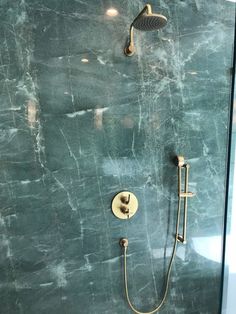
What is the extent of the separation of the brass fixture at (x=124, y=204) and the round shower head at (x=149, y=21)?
3.34ft

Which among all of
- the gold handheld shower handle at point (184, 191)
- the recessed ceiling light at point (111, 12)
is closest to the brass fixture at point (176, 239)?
the gold handheld shower handle at point (184, 191)

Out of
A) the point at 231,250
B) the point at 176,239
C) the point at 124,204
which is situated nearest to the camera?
the point at 124,204

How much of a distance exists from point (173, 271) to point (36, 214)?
1072 mm

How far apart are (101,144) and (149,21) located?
766 millimetres

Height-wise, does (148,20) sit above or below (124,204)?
above

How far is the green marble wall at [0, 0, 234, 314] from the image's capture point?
5.57 feet

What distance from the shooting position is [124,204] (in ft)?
6.19

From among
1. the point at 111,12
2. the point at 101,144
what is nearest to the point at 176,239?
the point at 101,144

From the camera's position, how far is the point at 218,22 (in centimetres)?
194

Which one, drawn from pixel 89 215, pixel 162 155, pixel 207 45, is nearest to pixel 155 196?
pixel 162 155

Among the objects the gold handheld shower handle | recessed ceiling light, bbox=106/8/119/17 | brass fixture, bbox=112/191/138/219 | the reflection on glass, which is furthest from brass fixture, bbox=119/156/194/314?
recessed ceiling light, bbox=106/8/119/17

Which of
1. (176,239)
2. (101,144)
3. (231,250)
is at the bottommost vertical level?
(231,250)

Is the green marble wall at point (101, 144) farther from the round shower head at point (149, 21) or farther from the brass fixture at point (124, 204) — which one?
the round shower head at point (149, 21)

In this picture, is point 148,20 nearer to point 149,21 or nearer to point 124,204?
point 149,21
